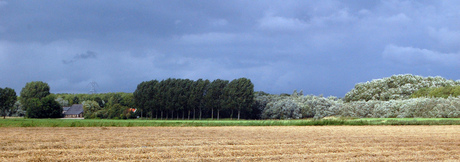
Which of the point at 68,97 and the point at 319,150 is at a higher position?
the point at 68,97

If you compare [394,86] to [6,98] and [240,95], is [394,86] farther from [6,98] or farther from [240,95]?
[6,98]

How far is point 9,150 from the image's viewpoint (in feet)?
62.6

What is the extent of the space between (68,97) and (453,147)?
187 meters

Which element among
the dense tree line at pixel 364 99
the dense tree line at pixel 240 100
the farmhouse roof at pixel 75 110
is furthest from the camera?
the farmhouse roof at pixel 75 110

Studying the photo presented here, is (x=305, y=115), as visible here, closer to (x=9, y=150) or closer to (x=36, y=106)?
(x=36, y=106)

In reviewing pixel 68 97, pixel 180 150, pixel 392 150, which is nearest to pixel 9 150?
pixel 180 150

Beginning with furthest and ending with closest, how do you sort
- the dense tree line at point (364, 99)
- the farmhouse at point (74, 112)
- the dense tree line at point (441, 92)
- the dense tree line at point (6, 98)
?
1. the farmhouse at point (74, 112)
2. the dense tree line at point (6, 98)
3. the dense tree line at point (364, 99)
4. the dense tree line at point (441, 92)

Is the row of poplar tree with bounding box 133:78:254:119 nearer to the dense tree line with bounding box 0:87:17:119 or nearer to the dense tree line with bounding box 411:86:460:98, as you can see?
the dense tree line with bounding box 0:87:17:119

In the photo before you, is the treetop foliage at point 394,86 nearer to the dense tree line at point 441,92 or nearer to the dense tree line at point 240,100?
the dense tree line at point 240,100

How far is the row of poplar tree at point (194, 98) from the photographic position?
4063 inches

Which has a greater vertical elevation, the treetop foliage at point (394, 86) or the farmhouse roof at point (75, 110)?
the treetop foliage at point (394, 86)

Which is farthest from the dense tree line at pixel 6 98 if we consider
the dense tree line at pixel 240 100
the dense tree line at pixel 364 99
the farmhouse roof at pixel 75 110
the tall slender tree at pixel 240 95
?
the dense tree line at pixel 364 99

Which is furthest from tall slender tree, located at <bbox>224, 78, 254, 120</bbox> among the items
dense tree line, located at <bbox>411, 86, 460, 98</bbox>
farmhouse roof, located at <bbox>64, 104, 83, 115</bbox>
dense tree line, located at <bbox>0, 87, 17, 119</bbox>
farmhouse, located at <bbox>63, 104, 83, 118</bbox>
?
dense tree line, located at <bbox>0, 87, 17, 119</bbox>

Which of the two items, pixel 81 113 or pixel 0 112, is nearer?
pixel 0 112
